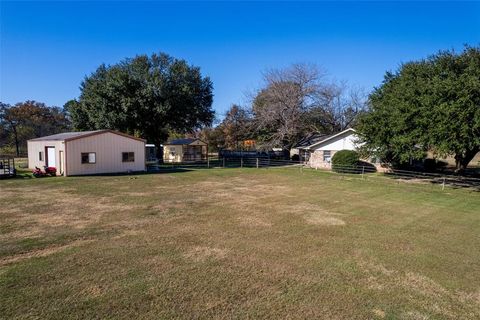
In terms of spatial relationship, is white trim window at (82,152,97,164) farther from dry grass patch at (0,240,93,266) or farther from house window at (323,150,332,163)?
house window at (323,150,332,163)

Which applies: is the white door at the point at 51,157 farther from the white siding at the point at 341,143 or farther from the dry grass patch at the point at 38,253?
the white siding at the point at 341,143

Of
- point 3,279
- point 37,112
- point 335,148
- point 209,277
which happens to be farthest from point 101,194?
point 37,112

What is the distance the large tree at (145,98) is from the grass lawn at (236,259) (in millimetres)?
20762

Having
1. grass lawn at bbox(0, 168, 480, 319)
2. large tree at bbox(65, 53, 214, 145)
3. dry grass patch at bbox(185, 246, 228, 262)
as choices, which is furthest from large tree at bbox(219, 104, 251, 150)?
dry grass patch at bbox(185, 246, 228, 262)

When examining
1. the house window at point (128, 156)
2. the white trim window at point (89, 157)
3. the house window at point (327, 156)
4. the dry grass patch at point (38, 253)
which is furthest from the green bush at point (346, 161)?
the dry grass patch at point (38, 253)

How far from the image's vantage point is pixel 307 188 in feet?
58.7

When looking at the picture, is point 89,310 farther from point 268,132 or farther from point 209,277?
point 268,132

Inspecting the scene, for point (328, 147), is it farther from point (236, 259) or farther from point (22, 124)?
point (22, 124)

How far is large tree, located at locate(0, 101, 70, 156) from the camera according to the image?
5678 cm

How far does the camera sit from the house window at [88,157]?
2373cm

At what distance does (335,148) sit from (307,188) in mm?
13748

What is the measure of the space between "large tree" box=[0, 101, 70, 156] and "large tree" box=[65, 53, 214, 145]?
96.2ft

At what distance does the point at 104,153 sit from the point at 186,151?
1714 centimetres

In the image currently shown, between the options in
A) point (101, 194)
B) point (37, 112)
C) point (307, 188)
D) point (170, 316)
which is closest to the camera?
point (170, 316)
